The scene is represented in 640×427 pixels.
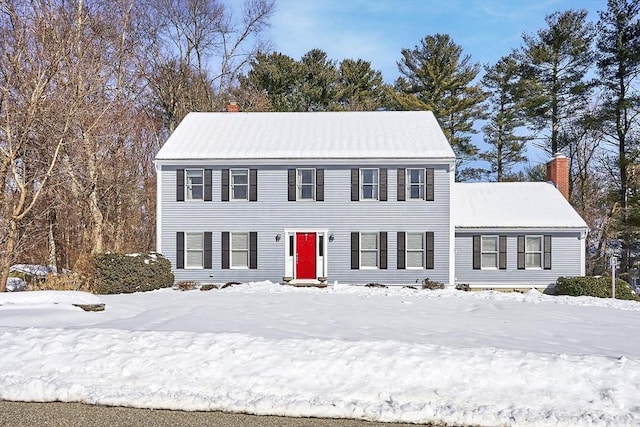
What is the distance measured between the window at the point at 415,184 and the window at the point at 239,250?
6.62 meters

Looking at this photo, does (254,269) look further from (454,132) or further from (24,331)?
(454,132)

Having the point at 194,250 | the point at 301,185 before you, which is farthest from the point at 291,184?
the point at 194,250

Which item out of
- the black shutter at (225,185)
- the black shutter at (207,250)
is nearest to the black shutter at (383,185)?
the black shutter at (225,185)

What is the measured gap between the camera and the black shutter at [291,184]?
21219 millimetres

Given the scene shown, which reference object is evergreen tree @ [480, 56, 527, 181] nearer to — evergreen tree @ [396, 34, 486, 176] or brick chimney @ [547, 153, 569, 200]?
evergreen tree @ [396, 34, 486, 176]

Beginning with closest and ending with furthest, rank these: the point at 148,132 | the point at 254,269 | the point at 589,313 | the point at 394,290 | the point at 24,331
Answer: the point at 24,331, the point at 589,313, the point at 394,290, the point at 254,269, the point at 148,132

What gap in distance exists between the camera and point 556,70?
34938 millimetres

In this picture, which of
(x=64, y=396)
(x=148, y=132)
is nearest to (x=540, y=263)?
(x=64, y=396)

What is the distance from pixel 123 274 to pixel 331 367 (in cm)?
1183

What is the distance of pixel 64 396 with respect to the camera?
6.77 meters

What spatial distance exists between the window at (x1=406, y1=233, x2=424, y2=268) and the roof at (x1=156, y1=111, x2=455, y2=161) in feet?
10.2

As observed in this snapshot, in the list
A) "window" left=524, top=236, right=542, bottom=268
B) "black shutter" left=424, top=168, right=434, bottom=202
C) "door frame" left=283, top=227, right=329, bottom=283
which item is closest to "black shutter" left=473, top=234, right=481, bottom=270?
"window" left=524, top=236, right=542, bottom=268

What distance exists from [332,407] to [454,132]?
3377 cm

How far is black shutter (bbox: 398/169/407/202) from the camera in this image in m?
21.0
